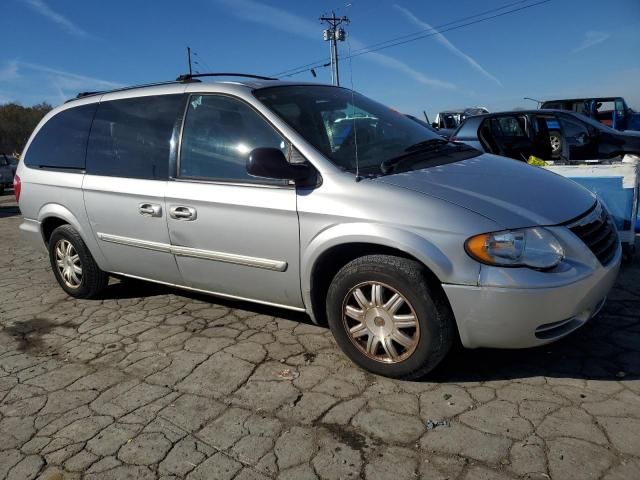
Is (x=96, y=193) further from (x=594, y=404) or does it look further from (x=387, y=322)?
(x=594, y=404)

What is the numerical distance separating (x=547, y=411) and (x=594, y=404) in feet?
0.81

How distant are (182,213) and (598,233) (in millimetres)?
2506

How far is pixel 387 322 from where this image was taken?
275 cm

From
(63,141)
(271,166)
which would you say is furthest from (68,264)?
(271,166)

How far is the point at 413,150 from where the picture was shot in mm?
3363

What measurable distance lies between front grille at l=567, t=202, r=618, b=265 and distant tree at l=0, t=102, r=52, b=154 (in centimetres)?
6559

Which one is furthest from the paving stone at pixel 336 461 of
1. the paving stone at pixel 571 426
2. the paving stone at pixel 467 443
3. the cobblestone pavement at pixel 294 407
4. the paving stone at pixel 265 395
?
the paving stone at pixel 571 426

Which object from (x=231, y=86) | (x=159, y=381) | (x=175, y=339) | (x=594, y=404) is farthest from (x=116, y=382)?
(x=594, y=404)

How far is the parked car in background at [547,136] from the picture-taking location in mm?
7812

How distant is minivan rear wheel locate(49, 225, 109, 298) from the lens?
14.3 feet

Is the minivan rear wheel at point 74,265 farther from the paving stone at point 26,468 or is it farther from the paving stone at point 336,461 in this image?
the paving stone at point 336,461

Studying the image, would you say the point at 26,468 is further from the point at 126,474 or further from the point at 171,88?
the point at 171,88

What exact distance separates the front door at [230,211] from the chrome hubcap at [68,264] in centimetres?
148

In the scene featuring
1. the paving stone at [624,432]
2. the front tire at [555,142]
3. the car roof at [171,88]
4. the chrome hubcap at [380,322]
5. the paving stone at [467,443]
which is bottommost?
the paving stone at [467,443]
